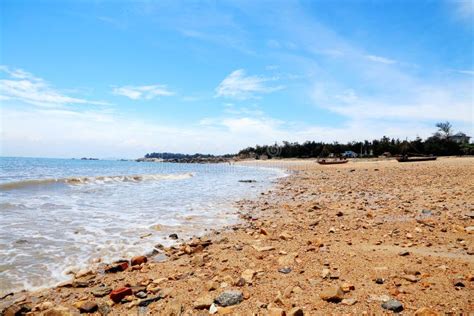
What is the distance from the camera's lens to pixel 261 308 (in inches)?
130

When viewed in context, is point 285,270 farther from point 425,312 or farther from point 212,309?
point 425,312

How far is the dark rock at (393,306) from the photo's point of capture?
3.01 metres

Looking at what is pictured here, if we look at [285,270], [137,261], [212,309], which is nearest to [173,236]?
[137,261]

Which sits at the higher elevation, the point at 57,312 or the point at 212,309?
the point at 212,309

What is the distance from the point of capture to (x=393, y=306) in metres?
3.06

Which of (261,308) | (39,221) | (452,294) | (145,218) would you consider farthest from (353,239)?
(39,221)

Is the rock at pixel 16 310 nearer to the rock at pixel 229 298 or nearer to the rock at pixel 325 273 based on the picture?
the rock at pixel 229 298

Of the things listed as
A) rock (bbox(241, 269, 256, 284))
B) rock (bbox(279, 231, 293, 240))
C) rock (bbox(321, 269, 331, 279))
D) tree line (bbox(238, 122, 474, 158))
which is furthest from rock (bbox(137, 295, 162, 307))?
tree line (bbox(238, 122, 474, 158))

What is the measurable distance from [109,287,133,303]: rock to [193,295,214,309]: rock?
1015 millimetres

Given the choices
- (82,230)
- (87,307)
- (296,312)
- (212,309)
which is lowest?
(82,230)

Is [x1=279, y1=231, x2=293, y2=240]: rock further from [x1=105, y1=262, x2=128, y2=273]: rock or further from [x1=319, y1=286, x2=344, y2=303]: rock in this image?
[x1=105, y1=262, x2=128, y2=273]: rock

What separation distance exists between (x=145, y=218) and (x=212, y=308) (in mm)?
6803

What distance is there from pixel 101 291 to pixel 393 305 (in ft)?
12.3

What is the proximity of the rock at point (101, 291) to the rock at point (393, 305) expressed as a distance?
3.55 m
